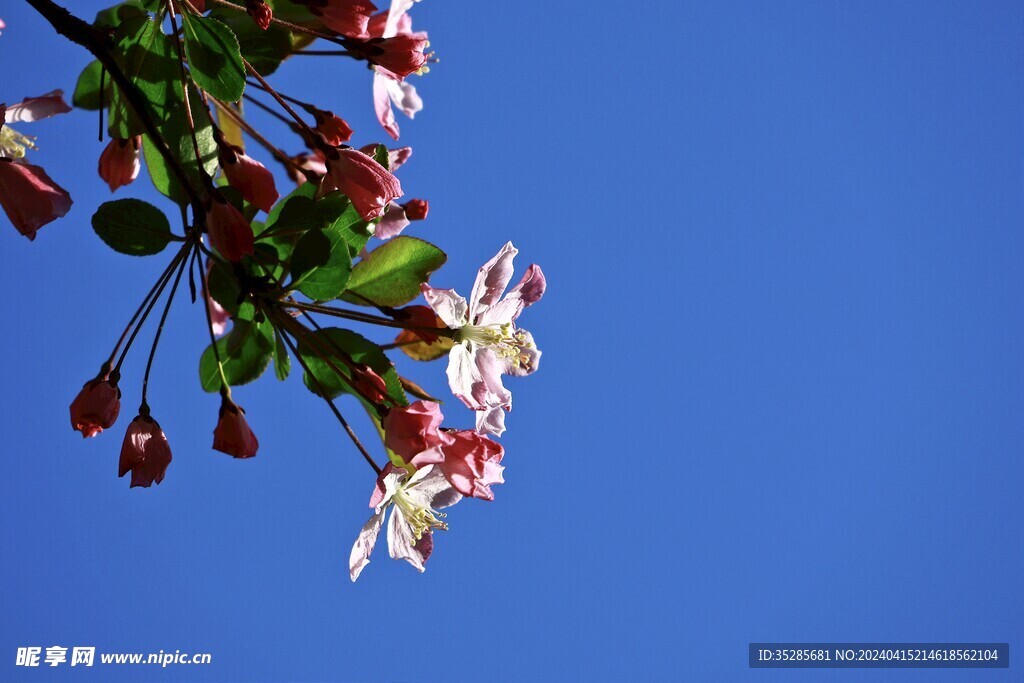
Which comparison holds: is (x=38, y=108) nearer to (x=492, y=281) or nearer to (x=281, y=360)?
(x=281, y=360)

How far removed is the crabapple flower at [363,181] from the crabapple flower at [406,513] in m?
0.26

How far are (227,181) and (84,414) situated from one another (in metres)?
0.30

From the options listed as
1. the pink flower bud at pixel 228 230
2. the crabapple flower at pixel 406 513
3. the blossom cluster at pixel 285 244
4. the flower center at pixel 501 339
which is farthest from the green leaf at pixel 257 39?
the crabapple flower at pixel 406 513

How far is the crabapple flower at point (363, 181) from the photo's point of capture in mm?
908

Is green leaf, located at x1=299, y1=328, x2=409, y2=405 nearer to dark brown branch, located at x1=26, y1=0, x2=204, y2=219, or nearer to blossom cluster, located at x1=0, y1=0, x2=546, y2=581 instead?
blossom cluster, located at x1=0, y1=0, x2=546, y2=581

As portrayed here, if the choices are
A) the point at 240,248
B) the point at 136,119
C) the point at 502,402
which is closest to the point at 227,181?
the point at 136,119

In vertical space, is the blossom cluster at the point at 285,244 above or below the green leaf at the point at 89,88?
below

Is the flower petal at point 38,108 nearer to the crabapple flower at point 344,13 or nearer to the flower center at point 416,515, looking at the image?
the crabapple flower at point 344,13

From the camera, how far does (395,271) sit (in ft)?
3.39

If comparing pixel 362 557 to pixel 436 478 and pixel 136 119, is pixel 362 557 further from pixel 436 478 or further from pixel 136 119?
A: pixel 136 119

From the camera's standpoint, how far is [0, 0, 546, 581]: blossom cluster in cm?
90

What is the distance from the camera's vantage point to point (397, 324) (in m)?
0.99

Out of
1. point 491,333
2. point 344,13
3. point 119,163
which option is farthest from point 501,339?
point 119,163

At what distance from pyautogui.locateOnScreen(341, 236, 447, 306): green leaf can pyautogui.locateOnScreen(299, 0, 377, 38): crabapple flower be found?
0.23 meters
